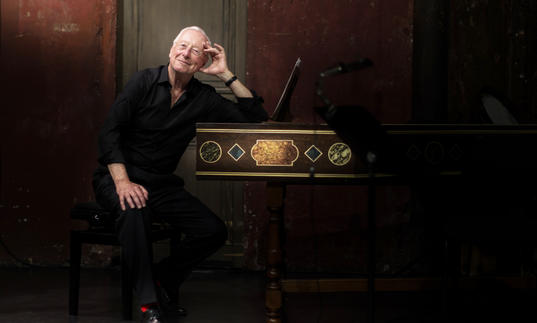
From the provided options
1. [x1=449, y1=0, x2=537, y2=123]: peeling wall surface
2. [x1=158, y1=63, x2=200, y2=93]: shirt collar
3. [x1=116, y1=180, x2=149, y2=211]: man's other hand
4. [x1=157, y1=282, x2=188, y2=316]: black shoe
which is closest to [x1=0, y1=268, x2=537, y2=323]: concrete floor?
[x1=157, y1=282, x2=188, y2=316]: black shoe

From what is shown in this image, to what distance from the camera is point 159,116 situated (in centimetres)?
323

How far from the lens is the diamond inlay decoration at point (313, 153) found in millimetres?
2912

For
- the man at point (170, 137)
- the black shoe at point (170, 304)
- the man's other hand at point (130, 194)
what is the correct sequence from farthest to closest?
the black shoe at point (170, 304) < the man at point (170, 137) < the man's other hand at point (130, 194)

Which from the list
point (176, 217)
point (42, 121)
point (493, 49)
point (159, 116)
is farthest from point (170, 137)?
point (493, 49)

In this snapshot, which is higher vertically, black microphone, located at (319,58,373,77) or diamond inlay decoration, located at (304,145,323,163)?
black microphone, located at (319,58,373,77)

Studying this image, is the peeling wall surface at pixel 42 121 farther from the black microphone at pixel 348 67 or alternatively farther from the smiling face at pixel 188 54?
the black microphone at pixel 348 67

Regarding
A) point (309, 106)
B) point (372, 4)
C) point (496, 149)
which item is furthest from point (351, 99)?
point (496, 149)

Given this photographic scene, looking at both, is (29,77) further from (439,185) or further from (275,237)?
(439,185)

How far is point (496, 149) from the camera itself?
2975 mm

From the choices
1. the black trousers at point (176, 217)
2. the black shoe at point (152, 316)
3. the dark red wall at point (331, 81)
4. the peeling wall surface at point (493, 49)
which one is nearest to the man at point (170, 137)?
the black trousers at point (176, 217)

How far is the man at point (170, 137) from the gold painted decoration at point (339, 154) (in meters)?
0.55

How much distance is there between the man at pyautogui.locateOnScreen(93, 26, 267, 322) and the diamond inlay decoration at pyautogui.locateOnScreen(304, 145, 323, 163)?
0.50m

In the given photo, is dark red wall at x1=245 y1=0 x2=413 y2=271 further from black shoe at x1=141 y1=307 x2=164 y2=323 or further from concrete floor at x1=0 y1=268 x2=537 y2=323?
black shoe at x1=141 y1=307 x2=164 y2=323

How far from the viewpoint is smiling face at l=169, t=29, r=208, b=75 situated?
320 centimetres
